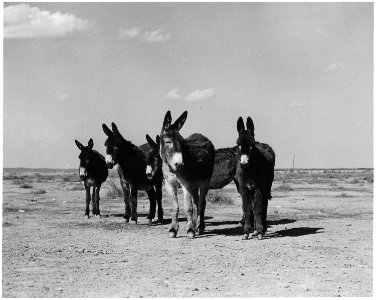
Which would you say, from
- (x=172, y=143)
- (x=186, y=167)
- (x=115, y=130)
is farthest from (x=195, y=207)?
(x=115, y=130)

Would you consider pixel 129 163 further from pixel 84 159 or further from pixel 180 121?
pixel 180 121

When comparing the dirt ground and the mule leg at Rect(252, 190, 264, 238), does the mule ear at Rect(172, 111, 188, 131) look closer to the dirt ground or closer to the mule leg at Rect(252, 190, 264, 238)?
the mule leg at Rect(252, 190, 264, 238)

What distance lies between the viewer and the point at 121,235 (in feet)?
38.2

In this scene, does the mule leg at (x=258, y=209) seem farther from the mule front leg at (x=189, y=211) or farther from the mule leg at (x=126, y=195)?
the mule leg at (x=126, y=195)

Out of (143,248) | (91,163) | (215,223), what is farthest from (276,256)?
(91,163)

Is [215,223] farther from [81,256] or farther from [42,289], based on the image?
[42,289]

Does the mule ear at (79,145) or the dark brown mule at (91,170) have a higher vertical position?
the mule ear at (79,145)

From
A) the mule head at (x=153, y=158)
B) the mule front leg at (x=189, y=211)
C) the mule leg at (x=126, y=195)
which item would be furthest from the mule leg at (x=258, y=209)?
the mule leg at (x=126, y=195)

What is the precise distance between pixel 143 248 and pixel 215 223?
16.1 feet

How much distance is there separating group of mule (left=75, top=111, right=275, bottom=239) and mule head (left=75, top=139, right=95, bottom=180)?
2059 millimetres

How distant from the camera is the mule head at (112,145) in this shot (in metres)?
12.8

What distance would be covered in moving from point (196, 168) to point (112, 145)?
9.42 feet

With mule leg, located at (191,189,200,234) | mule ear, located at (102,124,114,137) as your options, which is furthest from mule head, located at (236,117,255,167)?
mule ear, located at (102,124,114,137)

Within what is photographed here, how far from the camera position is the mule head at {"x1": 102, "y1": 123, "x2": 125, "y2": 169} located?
12.8 m
